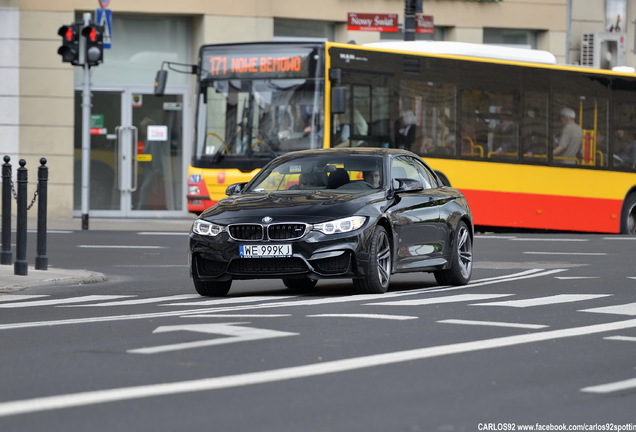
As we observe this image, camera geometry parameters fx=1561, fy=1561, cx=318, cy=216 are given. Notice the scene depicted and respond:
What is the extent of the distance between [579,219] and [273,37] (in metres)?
9.11

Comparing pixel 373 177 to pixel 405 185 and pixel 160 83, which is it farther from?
pixel 160 83

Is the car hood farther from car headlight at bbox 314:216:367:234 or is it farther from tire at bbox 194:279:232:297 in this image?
tire at bbox 194:279:232:297

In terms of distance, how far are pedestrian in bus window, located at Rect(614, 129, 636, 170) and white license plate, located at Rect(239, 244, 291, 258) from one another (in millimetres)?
16718

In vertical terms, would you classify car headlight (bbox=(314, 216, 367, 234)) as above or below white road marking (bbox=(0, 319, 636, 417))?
above

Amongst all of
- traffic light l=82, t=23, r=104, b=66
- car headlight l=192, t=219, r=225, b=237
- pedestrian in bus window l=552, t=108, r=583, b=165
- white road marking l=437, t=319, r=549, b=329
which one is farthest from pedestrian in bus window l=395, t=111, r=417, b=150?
white road marking l=437, t=319, r=549, b=329

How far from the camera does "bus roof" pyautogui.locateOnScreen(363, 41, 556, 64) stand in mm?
27172

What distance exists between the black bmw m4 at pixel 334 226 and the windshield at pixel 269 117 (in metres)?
10.1

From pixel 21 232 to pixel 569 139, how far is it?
46.0ft

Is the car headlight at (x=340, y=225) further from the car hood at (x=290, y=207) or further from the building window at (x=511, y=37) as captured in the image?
the building window at (x=511, y=37)

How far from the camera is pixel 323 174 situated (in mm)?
14727

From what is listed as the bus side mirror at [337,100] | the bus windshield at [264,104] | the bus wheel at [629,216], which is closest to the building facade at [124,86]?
the bus windshield at [264,104]

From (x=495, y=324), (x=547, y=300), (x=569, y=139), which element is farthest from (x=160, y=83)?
(x=495, y=324)

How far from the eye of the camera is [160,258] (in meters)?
21.2

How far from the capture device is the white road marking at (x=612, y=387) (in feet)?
25.3
